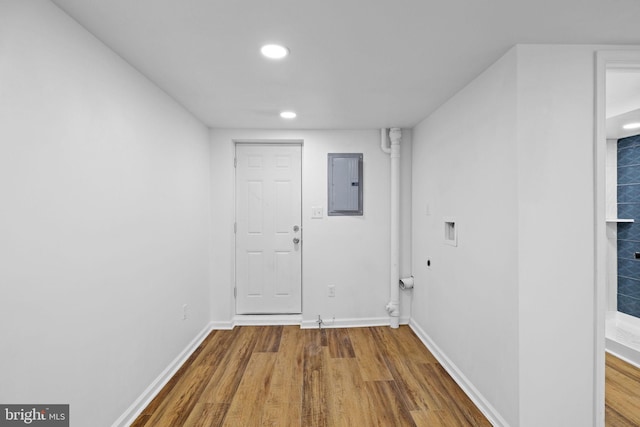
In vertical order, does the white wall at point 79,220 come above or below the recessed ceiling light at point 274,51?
below

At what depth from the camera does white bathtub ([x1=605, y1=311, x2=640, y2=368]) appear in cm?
259

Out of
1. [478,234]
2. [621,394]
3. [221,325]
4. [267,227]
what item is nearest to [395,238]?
[478,234]

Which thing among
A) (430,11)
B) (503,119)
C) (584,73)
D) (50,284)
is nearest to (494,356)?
(503,119)

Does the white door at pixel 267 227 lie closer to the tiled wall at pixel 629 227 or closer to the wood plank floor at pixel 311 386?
the wood plank floor at pixel 311 386

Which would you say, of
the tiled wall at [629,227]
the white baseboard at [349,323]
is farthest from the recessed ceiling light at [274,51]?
the tiled wall at [629,227]

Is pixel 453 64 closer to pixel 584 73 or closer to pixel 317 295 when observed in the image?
pixel 584 73

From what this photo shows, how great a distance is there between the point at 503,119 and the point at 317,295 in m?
2.56

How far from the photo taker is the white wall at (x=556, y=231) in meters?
1.68

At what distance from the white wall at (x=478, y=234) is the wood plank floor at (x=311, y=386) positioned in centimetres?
29

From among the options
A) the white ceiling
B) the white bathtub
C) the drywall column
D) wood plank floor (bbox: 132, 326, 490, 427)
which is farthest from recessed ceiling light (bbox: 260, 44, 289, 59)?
the white bathtub

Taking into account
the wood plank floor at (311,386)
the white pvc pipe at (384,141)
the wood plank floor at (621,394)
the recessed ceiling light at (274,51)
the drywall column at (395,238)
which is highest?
the recessed ceiling light at (274,51)

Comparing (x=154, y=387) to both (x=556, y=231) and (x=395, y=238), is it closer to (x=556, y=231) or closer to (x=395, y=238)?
(x=395, y=238)

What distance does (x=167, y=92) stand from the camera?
2.40 m

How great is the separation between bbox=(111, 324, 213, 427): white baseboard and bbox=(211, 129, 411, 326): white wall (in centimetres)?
63
